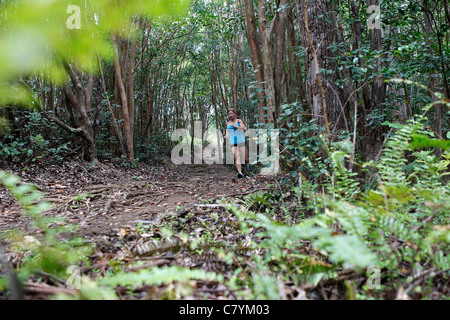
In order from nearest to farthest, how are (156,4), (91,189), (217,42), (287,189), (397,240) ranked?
1. (156,4)
2. (397,240)
3. (287,189)
4. (91,189)
5. (217,42)

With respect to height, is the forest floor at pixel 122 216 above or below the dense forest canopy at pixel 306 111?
below

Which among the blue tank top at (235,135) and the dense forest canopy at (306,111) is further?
the blue tank top at (235,135)

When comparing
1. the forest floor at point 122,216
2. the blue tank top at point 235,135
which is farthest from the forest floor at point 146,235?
the blue tank top at point 235,135

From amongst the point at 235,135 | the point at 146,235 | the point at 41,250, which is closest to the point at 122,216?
the point at 146,235

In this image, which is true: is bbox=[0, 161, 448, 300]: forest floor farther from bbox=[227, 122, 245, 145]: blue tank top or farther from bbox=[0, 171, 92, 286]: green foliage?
bbox=[227, 122, 245, 145]: blue tank top

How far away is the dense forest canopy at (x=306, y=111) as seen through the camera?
3.74 ft

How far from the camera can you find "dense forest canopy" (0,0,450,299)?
3.74ft

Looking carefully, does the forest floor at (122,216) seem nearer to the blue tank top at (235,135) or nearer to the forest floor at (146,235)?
the forest floor at (146,235)

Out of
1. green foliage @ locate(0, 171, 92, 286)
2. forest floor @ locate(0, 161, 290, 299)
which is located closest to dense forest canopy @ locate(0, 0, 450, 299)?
green foliage @ locate(0, 171, 92, 286)

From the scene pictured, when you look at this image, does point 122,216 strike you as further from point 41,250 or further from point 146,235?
point 41,250
